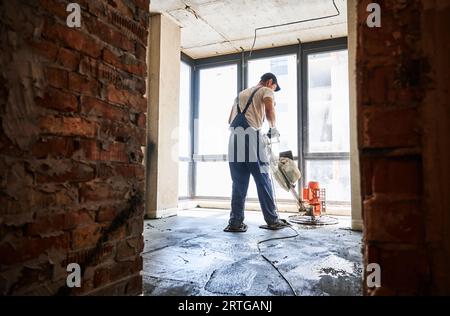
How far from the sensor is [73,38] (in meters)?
0.94

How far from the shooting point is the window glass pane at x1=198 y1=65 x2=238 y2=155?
561 cm

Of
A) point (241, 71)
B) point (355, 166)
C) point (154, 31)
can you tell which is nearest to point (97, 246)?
point (355, 166)

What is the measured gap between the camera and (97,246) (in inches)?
39.4

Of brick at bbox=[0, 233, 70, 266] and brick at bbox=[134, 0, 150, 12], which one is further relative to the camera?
brick at bbox=[134, 0, 150, 12]

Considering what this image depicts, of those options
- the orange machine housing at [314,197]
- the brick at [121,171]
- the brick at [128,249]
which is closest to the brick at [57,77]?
the brick at [121,171]

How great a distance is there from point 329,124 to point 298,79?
958 mm

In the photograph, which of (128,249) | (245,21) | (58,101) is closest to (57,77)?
(58,101)

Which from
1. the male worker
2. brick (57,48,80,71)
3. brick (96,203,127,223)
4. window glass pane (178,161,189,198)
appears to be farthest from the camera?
window glass pane (178,161,189,198)

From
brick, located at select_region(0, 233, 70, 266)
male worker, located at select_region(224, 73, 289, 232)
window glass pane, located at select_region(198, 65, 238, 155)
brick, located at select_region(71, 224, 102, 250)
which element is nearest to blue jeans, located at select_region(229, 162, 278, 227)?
male worker, located at select_region(224, 73, 289, 232)

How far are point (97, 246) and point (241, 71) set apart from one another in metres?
4.95

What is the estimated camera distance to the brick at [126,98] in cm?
108

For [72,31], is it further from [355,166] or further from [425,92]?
[355,166]

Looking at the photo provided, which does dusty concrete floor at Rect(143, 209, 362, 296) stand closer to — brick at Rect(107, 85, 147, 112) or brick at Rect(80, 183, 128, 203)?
brick at Rect(80, 183, 128, 203)

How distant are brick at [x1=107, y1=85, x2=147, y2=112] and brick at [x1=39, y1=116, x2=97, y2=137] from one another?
0.14m
